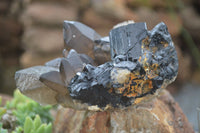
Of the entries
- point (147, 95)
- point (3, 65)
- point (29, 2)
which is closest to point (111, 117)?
point (147, 95)

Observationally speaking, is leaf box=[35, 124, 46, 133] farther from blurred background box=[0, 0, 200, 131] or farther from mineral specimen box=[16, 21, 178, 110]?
blurred background box=[0, 0, 200, 131]

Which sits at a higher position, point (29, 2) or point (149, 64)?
point (29, 2)

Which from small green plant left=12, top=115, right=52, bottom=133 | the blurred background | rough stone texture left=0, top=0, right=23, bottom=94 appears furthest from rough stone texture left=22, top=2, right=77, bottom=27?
small green plant left=12, top=115, right=52, bottom=133

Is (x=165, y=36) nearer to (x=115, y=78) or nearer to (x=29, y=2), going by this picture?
(x=115, y=78)

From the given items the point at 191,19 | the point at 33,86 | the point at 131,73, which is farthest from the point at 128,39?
the point at 191,19

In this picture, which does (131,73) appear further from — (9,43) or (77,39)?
(9,43)

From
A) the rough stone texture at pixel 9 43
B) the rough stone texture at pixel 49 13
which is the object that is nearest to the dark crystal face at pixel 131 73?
the rough stone texture at pixel 49 13

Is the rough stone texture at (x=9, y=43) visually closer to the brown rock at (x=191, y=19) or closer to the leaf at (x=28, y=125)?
the brown rock at (x=191, y=19)
